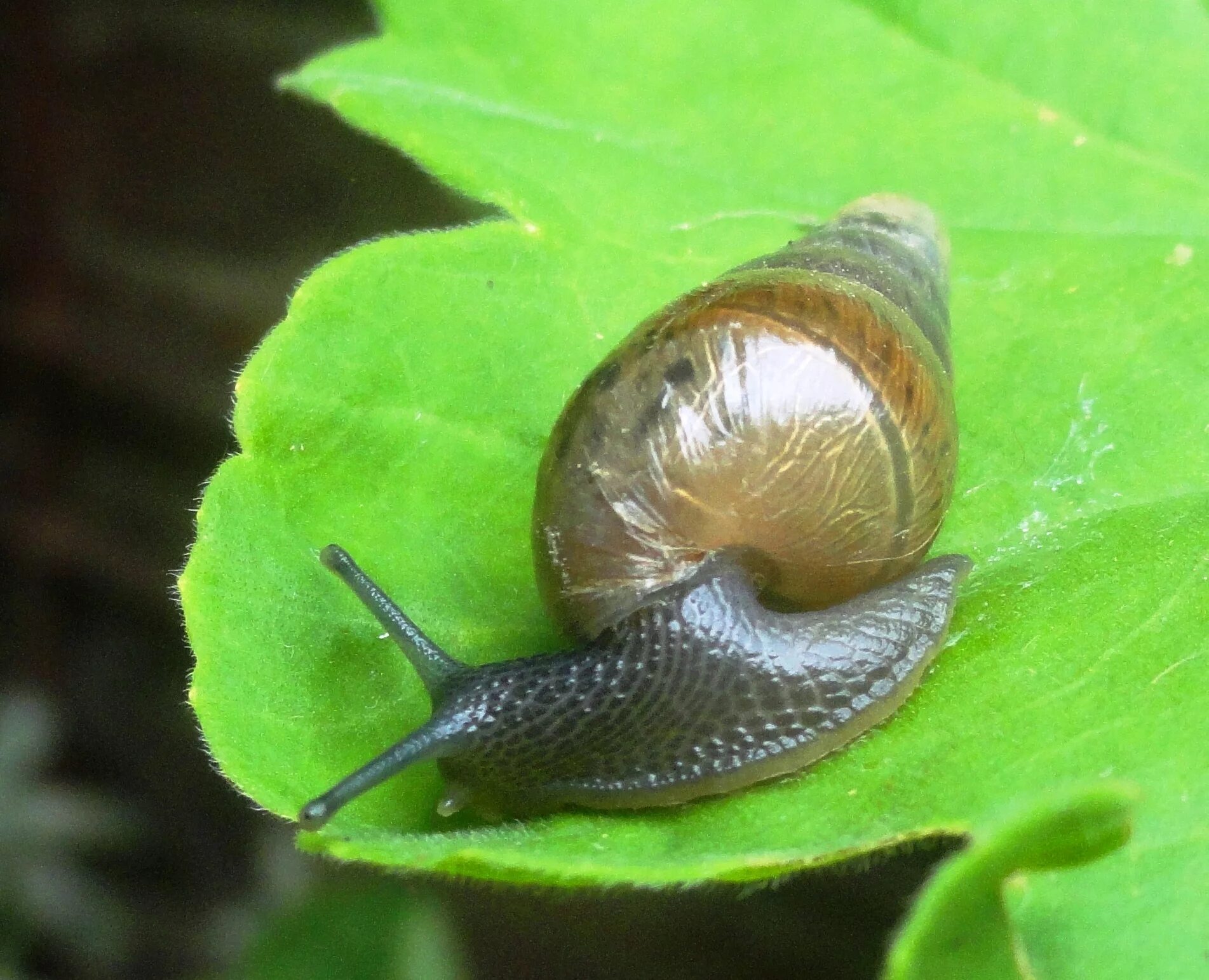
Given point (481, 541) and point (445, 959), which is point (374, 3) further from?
point (445, 959)

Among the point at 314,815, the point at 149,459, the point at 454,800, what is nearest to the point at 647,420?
the point at 454,800

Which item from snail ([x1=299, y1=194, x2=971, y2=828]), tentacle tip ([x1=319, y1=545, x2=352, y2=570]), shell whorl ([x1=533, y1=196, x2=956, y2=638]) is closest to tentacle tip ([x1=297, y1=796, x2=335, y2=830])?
snail ([x1=299, y1=194, x2=971, y2=828])

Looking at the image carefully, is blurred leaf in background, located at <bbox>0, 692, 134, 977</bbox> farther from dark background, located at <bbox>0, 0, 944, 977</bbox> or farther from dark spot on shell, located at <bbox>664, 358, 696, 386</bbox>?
dark spot on shell, located at <bbox>664, 358, 696, 386</bbox>

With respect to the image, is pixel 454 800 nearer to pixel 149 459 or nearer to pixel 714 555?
pixel 714 555

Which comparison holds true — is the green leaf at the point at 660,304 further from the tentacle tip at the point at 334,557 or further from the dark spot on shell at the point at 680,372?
the dark spot on shell at the point at 680,372

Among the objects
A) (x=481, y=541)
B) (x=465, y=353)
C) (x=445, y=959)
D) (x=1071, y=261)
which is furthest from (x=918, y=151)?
(x=445, y=959)
